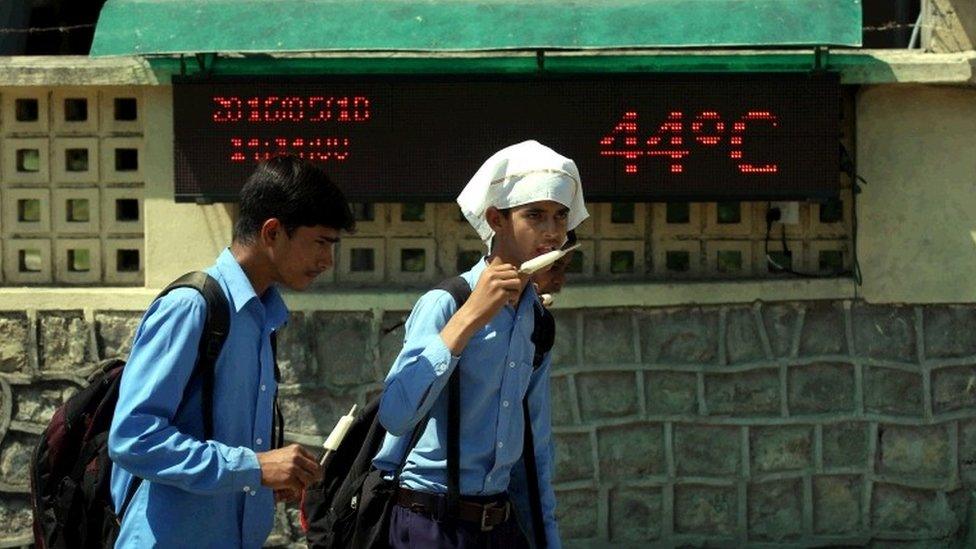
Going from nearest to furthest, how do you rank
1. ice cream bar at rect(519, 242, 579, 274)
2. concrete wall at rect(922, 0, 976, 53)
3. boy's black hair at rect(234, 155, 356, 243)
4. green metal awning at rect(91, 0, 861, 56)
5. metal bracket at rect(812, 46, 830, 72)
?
boy's black hair at rect(234, 155, 356, 243) < ice cream bar at rect(519, 242, 579, 274) < green metal awning at rect(91, 0, 861, 56) < metal bracket at rect(812, 46, 830, 72) < concrete wall at rect(922, 0, 976, 53)

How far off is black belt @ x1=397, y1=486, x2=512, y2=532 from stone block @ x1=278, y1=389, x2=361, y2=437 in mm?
4186

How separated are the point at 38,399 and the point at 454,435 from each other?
193 inches

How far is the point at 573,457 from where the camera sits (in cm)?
911

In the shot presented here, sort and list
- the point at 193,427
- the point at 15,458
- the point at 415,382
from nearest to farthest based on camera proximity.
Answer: the point at 193,427, the point at 415,382, the point at 15,458

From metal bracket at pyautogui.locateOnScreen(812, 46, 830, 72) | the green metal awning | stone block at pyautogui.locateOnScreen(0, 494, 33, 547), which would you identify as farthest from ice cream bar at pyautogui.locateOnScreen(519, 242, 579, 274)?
stone block at pyautogui.locateOnScreen(0, 494, 33, 547)

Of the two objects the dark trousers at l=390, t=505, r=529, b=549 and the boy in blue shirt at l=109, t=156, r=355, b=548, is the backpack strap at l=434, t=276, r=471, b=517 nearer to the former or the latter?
the dark trousers at l=390, t=505, r=529, b=549

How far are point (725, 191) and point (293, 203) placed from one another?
15.1 feet

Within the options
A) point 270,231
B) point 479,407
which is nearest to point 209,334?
point 270,231

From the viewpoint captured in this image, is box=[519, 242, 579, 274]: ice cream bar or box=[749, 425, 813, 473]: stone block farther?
box=[749, 425, 813, 473]: stone block

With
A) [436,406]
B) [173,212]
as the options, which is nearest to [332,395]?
[173,212]

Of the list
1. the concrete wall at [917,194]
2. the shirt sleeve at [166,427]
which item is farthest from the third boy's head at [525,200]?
the concrete wall at [917,194]

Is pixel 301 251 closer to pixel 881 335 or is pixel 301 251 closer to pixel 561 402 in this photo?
pixel 561 402

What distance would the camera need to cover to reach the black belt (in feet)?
16.0

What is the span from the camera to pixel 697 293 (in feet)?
29.8
